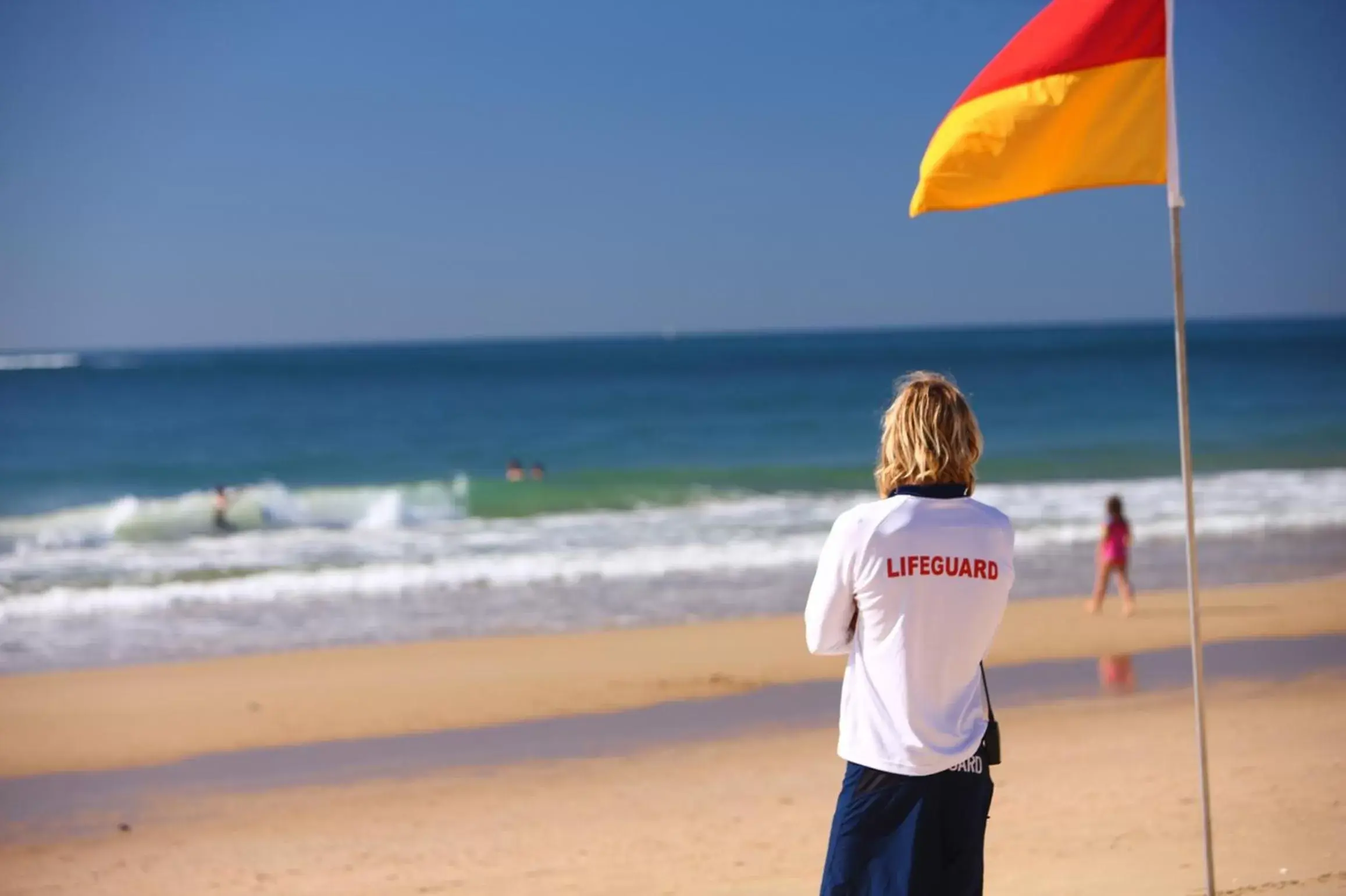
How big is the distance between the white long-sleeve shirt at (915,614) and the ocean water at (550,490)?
9505 mm

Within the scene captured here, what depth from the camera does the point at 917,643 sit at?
109 inches

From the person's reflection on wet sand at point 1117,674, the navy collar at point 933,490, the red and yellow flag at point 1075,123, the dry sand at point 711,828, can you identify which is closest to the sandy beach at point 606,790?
the dry sand at point 711,828

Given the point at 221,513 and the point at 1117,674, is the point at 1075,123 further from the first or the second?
the point at 221,513

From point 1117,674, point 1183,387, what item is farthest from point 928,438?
point 1117,674

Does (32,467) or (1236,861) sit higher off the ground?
(32,467)

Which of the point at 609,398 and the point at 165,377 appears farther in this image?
the point at 165,377

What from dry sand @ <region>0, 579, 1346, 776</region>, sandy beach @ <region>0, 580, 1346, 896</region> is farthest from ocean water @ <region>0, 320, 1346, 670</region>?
sandy beach @ <region>0, 580, 1346, 896</region>

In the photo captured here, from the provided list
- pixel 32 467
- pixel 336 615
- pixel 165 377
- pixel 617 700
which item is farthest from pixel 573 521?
pixel 165 377

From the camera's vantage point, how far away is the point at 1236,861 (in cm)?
547

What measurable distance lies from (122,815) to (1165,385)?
54856mm

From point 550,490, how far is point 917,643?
24704 millimetres

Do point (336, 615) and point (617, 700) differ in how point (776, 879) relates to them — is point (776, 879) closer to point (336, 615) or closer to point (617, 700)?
point (617, 700)

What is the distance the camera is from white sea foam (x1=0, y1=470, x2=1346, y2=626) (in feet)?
49.0

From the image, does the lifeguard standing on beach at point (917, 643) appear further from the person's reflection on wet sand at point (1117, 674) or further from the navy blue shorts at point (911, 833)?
the person's reflection on wet sand at point (1117, 674)
